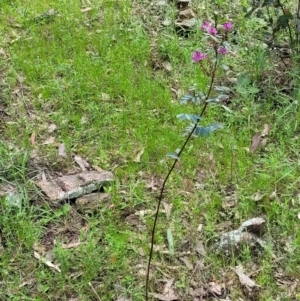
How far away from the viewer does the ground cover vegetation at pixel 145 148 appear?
2.51 m

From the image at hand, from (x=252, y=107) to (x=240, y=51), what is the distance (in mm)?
716

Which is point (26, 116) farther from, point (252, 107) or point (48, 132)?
point (252, 107)

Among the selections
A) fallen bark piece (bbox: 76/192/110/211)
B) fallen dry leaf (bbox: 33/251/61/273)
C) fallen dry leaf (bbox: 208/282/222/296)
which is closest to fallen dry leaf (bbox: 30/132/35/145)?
fallen bark piece (bbox: 76/192/110/211)

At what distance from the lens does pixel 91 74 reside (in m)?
3.79

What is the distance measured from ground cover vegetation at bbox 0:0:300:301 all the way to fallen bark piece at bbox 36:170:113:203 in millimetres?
55

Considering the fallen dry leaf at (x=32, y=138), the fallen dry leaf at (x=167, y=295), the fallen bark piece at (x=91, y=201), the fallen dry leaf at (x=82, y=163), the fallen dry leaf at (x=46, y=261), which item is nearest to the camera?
the fallen dry leaf at (x=167, y=295)

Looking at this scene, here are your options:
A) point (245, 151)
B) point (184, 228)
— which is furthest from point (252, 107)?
point (184, 228)

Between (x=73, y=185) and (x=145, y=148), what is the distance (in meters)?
0.53

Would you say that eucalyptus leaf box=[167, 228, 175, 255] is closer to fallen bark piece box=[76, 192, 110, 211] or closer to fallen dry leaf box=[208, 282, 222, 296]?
fallen dry leaf box=[208, 282, 222, 296]

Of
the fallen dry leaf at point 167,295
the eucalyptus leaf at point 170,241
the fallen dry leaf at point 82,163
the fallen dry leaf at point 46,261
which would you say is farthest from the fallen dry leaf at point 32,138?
the fallen dry leaf at point 167,295

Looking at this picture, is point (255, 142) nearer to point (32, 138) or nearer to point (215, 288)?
point (215, 288)

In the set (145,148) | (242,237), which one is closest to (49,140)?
(145,148)

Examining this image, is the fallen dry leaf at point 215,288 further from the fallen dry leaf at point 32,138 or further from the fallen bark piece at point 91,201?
the fallen dry leaf at point 32,138

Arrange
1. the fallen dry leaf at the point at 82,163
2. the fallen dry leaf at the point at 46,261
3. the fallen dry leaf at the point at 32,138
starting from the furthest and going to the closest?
the fallen dry leaf at the point at 32,138 → the fallen dry leaf at the point at 82,163 → the fallen dry leaf at the point at 46,261
